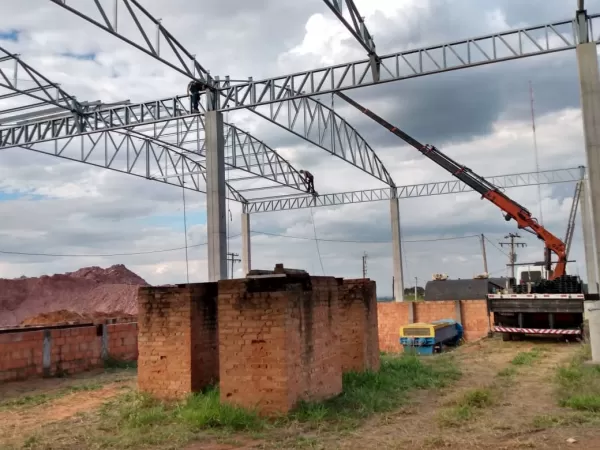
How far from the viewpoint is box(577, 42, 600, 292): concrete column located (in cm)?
1273

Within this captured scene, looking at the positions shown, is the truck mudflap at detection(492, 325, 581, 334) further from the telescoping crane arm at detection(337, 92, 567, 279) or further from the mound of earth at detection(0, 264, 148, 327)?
the mound of earth at detection(0, 264, 148, 327)

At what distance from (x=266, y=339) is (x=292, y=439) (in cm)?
143

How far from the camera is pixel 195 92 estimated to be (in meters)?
16.9

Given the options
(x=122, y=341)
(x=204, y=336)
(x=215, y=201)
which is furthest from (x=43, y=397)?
(x=215, y=201)

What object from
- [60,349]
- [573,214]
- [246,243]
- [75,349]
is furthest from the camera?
[246,243]

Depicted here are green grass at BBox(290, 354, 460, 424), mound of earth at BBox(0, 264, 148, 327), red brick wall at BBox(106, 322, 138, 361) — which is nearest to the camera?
green grass at BBox(290, 354, 460, 424)

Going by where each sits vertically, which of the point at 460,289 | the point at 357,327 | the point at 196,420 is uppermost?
the point at 460,289

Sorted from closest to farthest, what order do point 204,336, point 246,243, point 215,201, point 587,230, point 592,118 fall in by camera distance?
point 204,336, point 592,118, point 215,201, point 587,230, point 246,243

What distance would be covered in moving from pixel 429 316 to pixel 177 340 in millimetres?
17076

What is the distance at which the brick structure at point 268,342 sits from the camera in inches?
303

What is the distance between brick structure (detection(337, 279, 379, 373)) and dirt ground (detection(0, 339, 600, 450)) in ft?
5.50

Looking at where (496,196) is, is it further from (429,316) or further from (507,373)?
(507,373)

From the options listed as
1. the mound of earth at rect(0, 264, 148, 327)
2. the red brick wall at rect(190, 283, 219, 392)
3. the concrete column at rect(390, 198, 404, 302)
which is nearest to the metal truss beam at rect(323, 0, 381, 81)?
the red brick wall at rect(190, 283, 219, 392)

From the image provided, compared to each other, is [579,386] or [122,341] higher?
[122,341]
